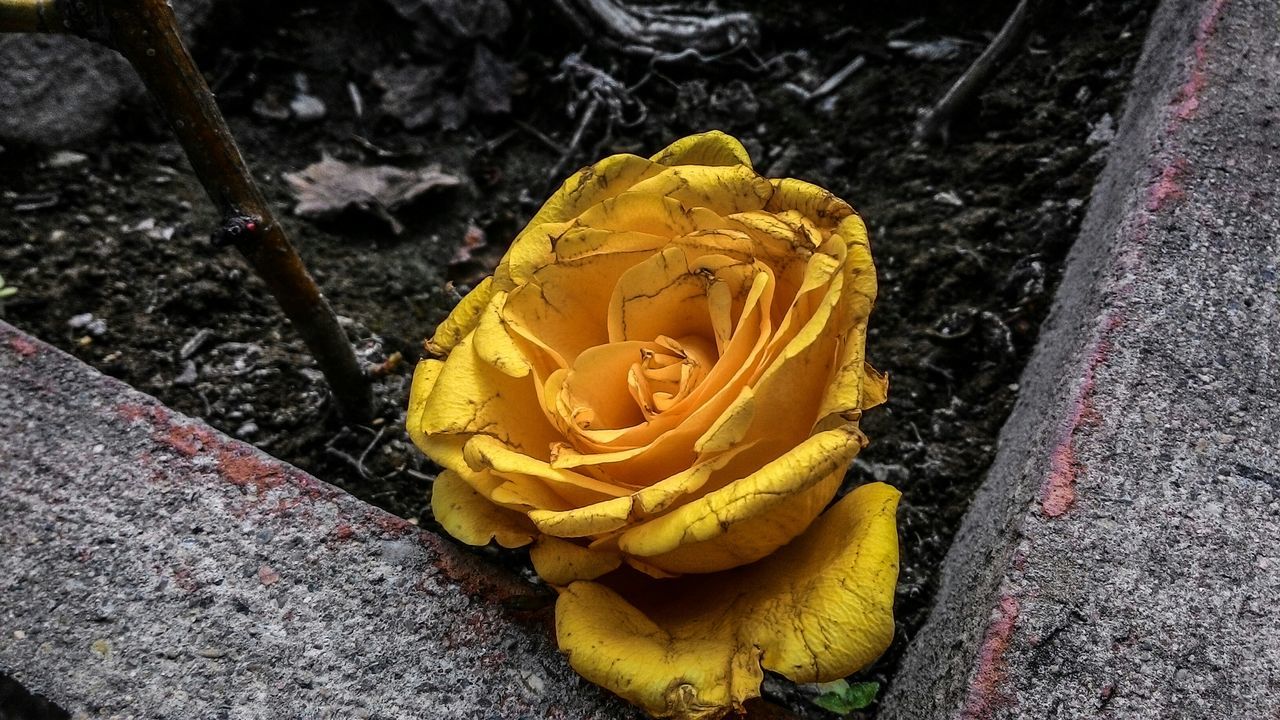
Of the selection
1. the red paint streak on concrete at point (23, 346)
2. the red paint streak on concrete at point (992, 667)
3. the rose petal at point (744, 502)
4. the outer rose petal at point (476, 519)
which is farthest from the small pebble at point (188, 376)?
the red paint streak on concrete at point (992, 667)

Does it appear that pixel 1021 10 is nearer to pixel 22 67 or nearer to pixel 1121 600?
pixel 1121 600

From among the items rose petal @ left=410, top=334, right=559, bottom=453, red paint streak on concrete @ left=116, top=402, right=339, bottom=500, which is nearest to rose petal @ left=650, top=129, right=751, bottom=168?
rose petal @ left=410, top=334, right=559, bottom=453

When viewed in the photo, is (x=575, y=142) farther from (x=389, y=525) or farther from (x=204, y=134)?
(x=389, y=525)

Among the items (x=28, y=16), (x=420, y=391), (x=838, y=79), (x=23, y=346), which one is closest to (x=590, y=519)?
(x=420, y=391)

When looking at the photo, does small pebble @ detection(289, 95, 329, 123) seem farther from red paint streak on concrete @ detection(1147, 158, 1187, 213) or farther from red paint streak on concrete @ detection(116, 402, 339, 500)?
red paint streak on concrete @ detection(1147, 158, 1187, 213)

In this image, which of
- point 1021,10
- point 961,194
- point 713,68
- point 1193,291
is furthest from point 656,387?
point 713,68

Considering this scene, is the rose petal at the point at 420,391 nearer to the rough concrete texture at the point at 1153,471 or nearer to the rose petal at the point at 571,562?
the rose petal at the point at 571,562
